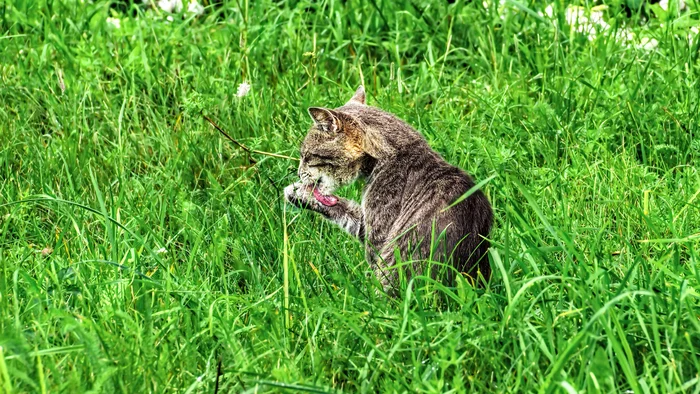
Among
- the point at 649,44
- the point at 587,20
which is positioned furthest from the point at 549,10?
the point at 649,44

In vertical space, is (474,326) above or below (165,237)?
above

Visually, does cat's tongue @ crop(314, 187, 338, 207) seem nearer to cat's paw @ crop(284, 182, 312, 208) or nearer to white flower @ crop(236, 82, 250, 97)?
cat's paw @ crop(284, 182, 312, 208)

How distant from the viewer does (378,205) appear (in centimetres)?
419

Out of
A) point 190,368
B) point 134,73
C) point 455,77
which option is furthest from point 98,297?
point 455,77

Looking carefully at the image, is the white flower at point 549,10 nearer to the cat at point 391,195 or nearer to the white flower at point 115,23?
the cat at point 391,195

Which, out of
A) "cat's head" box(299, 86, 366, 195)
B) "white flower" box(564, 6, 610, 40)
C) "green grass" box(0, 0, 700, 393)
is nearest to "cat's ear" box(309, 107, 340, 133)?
"cat's head" box(299, 86, 366, 195)

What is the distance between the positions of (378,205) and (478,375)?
1.19 metres

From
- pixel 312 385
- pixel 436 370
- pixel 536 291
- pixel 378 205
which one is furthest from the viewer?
pixel 378 205

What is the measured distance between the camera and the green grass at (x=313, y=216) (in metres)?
3.09

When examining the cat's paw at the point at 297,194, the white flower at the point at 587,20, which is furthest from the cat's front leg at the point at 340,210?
the white flower at the point at 587,20

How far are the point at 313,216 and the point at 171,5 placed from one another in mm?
2320

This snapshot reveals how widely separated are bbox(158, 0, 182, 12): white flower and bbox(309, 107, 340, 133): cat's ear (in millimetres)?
2362

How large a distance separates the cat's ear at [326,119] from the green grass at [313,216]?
1.43 feet

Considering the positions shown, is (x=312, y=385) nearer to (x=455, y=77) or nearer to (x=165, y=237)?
(x=165, y=237)
